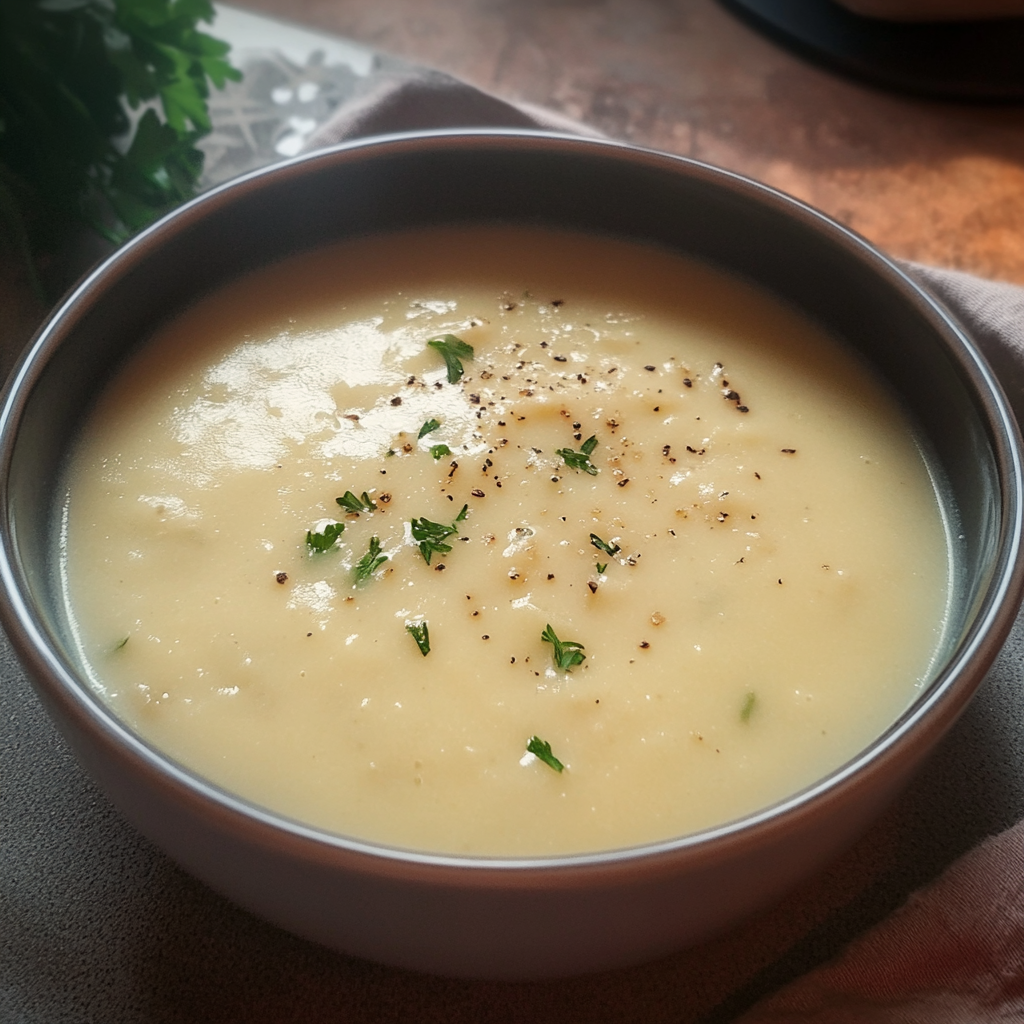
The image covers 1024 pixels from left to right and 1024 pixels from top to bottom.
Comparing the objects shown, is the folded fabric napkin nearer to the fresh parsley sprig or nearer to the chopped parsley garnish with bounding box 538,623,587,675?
the chopped parsley garnish with bounding box 538,623,587,675

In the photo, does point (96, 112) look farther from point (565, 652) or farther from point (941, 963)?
point (941, 963)

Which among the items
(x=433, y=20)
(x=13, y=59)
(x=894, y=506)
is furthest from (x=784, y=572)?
(x=433, y=20)

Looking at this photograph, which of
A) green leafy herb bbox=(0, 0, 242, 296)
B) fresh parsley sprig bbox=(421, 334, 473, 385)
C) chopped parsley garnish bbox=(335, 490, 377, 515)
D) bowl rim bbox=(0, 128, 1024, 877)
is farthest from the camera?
green leafy herb bbox=(0, 0, 242, 296)

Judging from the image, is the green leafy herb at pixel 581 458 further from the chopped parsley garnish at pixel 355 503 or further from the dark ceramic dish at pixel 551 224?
the dark ceramic dish at pixel 551 224

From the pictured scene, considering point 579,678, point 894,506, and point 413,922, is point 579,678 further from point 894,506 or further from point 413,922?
point 894,506

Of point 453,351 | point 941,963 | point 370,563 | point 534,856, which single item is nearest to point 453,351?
point 453,351

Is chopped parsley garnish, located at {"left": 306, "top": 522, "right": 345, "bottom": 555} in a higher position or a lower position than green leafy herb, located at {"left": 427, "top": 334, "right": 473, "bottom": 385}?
lower

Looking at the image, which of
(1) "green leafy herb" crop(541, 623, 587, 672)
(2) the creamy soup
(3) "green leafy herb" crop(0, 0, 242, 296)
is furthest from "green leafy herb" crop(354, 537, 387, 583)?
(3) "green leafy herb" crop(0, 0, 242, 296)
